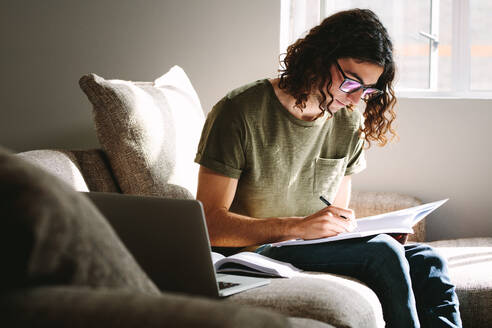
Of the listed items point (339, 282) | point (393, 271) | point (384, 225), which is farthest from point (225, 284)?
point (384, 225)

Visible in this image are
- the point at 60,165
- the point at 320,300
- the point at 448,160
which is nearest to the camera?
the point at 320,300

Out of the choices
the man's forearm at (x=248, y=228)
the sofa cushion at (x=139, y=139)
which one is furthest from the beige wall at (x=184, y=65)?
the man's forearm at (x=248, y=228)

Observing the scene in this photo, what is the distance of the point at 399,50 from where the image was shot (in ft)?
8.86

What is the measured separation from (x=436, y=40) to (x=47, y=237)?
247 cm

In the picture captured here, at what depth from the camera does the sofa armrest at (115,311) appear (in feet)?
1.39

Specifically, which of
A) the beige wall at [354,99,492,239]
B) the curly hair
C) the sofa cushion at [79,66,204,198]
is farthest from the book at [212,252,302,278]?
the beige wall at [354,99,492,239]

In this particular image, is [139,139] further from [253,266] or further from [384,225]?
[384,225]

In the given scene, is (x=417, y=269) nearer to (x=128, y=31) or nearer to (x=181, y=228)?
(x=181, y=228)

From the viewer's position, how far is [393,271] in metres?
1.35

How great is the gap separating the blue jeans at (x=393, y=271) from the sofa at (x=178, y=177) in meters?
0.05

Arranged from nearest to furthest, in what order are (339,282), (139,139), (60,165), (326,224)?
1. (339,282)
2. (326,224)
3. (60,165)
4. (139,139)

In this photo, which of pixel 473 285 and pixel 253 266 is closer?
pixel 253 266

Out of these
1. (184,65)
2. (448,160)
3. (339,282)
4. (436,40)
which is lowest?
(339,282)

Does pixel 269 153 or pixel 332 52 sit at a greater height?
pixel 332 52
